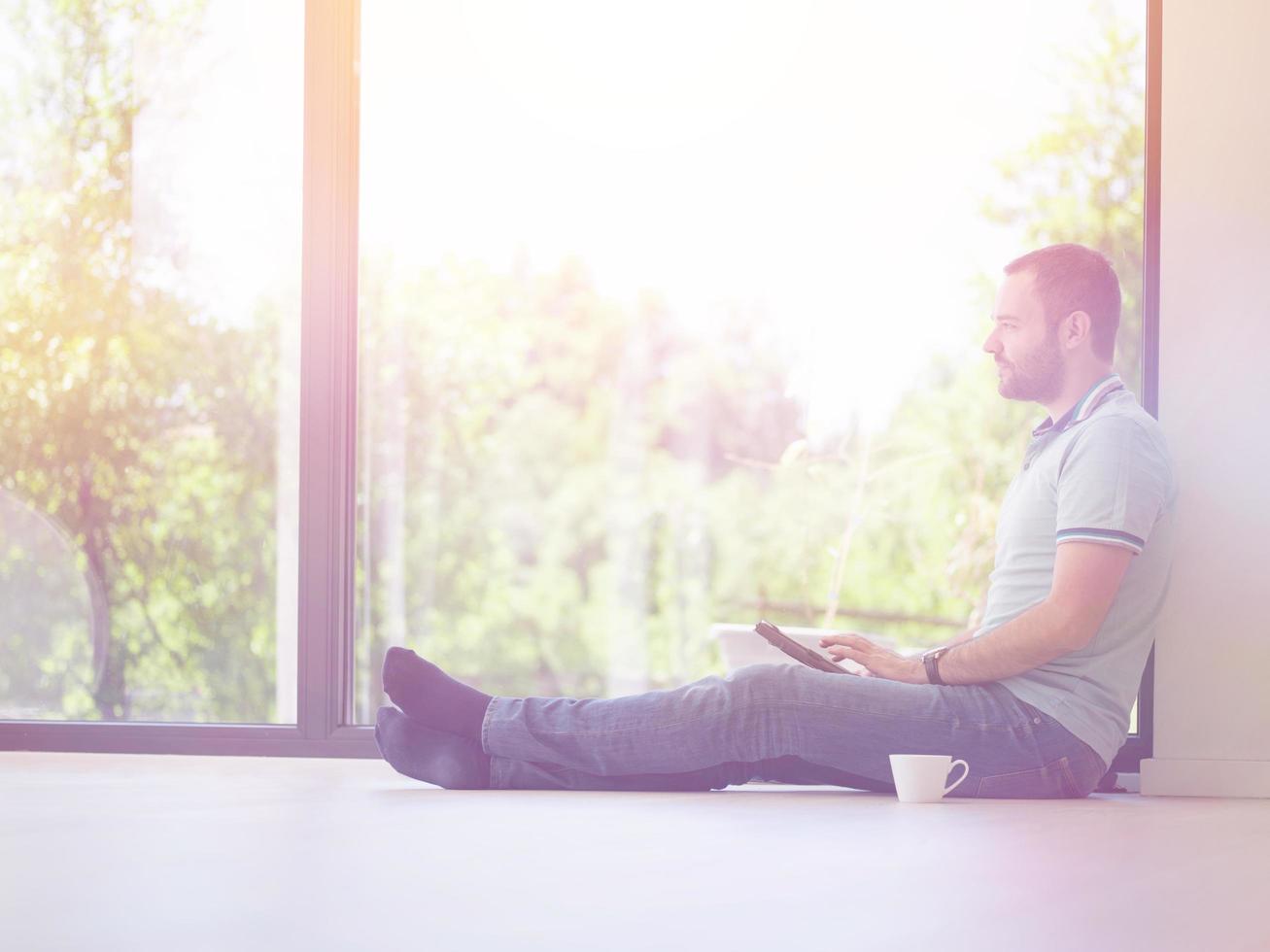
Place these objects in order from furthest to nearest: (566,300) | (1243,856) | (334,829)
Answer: (566,300), (334,829), (1243,856)

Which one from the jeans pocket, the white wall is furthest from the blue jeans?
the white wall

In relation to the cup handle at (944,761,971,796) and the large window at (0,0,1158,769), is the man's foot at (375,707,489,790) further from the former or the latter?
the large window at (0,0,1158,769)

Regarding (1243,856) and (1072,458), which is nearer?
(1243,856)

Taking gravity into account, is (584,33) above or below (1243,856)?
above

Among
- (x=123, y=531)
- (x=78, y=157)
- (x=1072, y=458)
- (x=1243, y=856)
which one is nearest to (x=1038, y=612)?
(x=1072, y=458)

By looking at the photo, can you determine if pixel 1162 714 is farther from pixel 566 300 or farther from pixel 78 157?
pixel 566 300

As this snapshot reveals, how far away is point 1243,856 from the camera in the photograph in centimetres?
161

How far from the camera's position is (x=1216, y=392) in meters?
2.48

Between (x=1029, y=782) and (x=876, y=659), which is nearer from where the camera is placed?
(x=1029, y=782)

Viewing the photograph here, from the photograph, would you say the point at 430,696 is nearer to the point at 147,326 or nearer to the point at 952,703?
the point at 952,703

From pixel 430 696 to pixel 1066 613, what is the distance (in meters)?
0.99

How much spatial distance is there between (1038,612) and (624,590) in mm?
3592

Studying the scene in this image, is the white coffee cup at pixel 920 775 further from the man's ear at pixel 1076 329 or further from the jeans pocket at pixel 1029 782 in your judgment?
the man's ear at pixel 1076 329

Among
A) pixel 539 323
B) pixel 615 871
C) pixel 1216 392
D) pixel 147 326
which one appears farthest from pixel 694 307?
pixel 615 871
